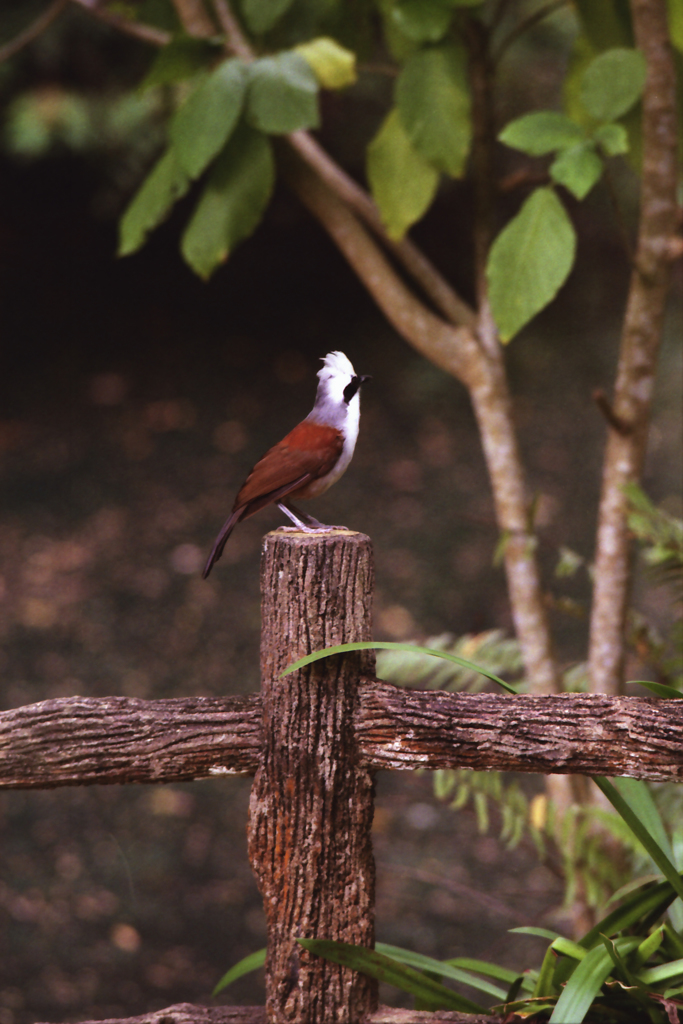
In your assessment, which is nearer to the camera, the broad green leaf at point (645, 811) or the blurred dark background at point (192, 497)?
the broad green leaf at point (645, 811)

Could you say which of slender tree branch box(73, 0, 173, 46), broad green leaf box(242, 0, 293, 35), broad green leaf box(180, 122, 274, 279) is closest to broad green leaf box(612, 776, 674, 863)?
broad green leaf box(180, 122, 274, 279)

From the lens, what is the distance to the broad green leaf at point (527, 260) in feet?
4.11

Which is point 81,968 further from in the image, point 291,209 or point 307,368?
point 291,209

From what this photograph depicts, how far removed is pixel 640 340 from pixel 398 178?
485 mm

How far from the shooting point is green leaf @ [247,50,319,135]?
1309 mm

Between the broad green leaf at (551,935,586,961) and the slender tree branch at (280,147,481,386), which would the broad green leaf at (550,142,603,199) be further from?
the broad green leaf at (551,935,586,961)

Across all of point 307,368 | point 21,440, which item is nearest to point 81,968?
point 21,440

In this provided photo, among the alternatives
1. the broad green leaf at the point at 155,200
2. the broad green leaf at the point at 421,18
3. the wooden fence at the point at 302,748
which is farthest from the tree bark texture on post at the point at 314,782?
the broad green leaf at the point at 421,18

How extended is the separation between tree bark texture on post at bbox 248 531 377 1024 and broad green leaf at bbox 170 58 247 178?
69cm

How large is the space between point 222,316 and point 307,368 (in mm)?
503

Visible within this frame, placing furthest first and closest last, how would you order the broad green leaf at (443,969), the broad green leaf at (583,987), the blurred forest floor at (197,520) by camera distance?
1. the blurred forest floor at (197,520)
2. the broad green leaf at (443,969)
3. the broad green leaf at (583,987)

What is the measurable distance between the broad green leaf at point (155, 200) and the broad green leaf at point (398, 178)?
335 millimetres

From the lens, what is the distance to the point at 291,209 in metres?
4.10

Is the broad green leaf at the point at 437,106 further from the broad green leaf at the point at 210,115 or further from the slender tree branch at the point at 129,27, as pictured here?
the slender tree branch at the point at 129,27
